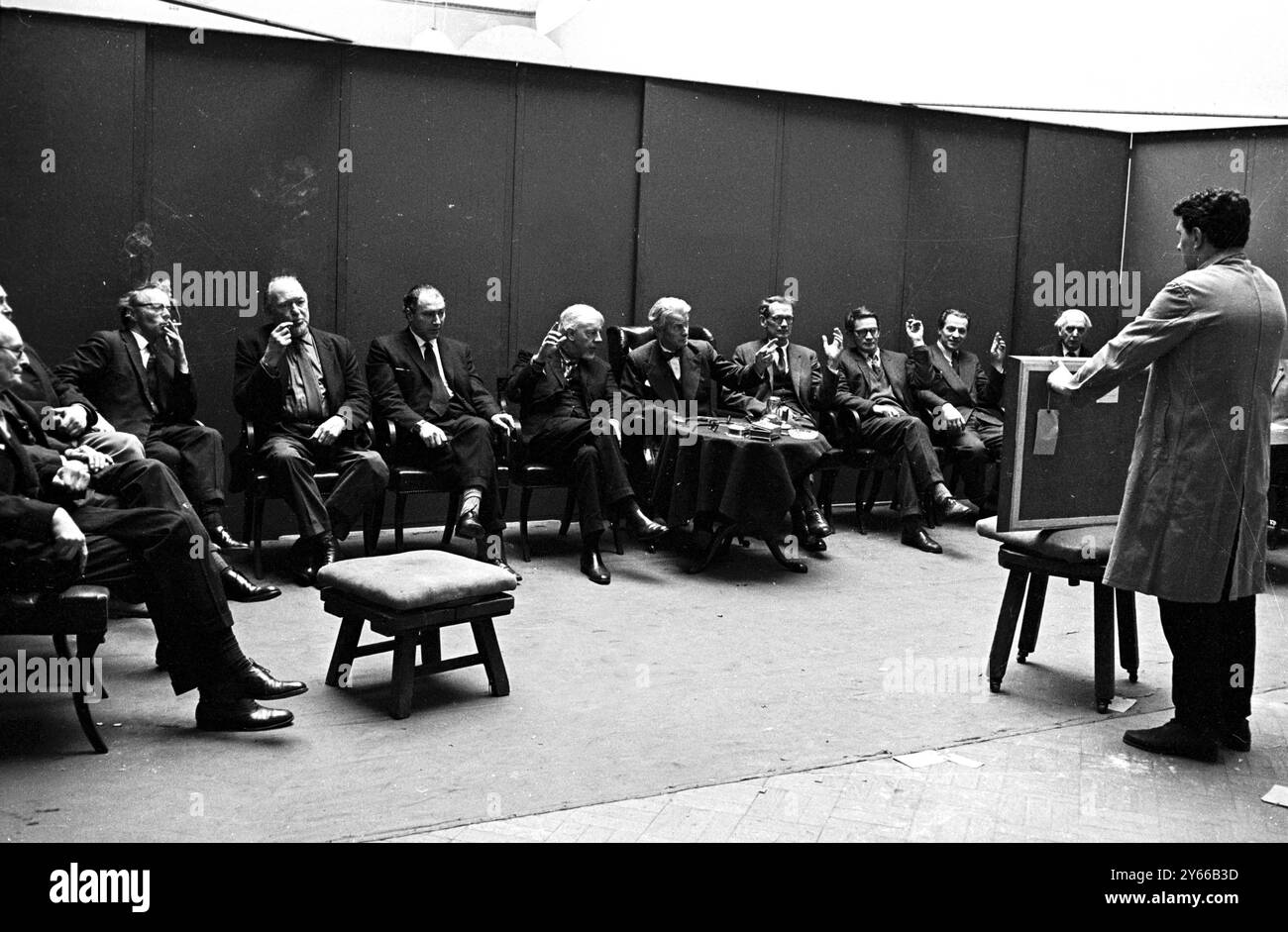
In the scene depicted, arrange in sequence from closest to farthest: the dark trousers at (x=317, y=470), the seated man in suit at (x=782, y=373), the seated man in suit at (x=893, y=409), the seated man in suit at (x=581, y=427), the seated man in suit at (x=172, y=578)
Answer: the seated man in suit at (x=172, y=578)
the dark trousers at (x=317, y=470)
the seated man in suit at (x=581, y=427)
the seated man in suit at (x=893, y=409)
the seated man in suit at (x=782, y=373)

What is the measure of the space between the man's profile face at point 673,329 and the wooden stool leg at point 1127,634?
3.34 metres

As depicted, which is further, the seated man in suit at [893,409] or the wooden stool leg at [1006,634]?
the seated man in suit at [893,409]

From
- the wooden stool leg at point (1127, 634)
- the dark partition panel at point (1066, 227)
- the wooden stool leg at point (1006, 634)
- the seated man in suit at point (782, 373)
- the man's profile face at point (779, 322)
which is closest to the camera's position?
the wooden stool leg at point (1006, 634)

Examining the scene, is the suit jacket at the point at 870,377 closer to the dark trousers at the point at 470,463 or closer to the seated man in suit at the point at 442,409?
the seated man in suit at the point at 442,409

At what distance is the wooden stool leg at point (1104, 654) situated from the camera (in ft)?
15.5

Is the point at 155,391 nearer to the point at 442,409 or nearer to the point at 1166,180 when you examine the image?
the point at 442,409

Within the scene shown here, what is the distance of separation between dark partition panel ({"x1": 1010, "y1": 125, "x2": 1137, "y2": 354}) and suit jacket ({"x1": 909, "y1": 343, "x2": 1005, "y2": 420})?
959 mm

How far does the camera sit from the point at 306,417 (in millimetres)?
6668

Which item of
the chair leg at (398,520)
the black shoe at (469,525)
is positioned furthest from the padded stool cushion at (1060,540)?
the chair leg at (398,520)

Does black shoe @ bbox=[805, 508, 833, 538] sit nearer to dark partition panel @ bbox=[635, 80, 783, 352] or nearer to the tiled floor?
dark partition panel @ bbox=[635, 80, 783, 352]

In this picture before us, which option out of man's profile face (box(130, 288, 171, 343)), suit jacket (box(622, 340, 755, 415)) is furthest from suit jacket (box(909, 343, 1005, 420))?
man's profile face (box(130, 288, 171, 343))

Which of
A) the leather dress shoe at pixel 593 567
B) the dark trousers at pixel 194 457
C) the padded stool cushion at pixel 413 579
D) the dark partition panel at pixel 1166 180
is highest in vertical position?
the dark partition panel at pixel 1166 180

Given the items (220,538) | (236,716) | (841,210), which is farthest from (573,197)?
A: (236,716)

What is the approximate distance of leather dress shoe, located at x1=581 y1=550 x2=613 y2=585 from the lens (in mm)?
6711
